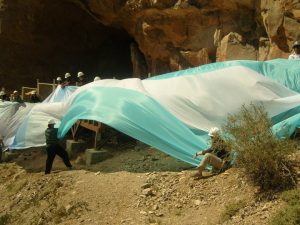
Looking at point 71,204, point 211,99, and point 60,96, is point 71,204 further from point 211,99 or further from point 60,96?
point 60,96

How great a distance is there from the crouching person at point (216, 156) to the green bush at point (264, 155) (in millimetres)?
675

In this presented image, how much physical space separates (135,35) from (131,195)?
9803 millimetres

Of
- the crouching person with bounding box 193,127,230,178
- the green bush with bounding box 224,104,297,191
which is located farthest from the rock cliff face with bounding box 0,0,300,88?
the green bush with bounding box 224,104,297,191

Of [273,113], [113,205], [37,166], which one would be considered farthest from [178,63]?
[113,205]

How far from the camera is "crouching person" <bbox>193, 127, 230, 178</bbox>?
22.6 ft

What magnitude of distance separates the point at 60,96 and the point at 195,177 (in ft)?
17.7

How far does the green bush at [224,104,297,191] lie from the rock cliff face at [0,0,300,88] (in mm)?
5497

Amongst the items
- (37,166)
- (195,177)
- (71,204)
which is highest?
(195,177)

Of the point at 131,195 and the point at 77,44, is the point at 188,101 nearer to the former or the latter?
the point at 131,195

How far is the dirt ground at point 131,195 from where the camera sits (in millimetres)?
6133

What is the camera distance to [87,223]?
6.79 m

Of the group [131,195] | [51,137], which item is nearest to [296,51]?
[131,195]

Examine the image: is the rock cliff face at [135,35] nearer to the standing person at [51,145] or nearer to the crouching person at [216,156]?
the crouching person at [216,156]

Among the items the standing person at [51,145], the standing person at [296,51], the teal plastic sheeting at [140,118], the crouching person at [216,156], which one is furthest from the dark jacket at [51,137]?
the standing person at [296,51]
